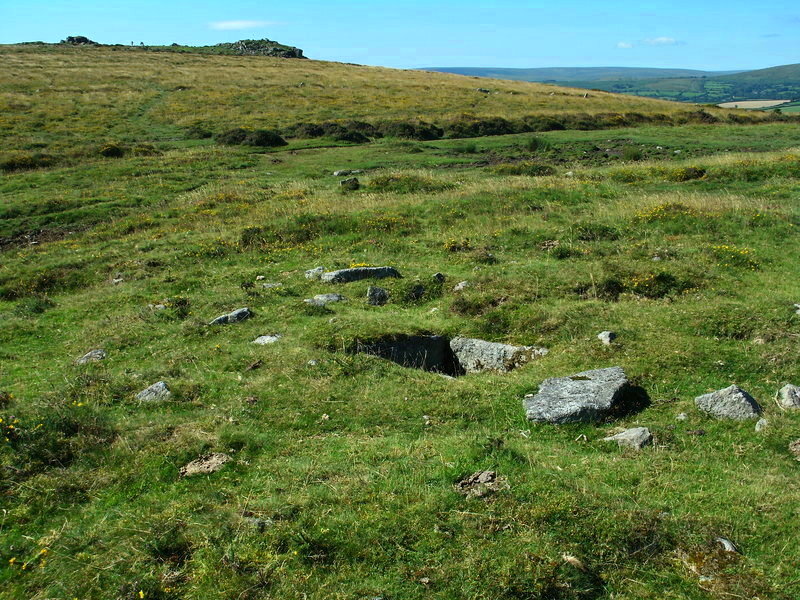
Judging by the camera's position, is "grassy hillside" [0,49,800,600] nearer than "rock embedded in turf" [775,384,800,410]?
Yes

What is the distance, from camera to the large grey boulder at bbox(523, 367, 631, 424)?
8.36 metres

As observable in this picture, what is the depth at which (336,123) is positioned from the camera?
4456 cm

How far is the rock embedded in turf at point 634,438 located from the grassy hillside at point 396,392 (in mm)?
249

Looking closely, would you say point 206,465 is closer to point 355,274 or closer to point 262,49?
point 355,274

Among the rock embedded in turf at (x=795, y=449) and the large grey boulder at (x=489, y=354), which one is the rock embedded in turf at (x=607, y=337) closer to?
the large grey boulder at (x=489, y=354)

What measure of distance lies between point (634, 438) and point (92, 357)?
9701 mm

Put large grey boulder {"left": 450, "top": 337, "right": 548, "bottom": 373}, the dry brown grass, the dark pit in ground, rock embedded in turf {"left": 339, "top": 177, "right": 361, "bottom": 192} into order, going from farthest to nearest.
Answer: the dry brown grass
rock embedded in turf {"left": 339, "top": 177, "right": 361, "bottom": 192}
the dark pit in ground
large grey boulder {"left": 450, "top": 337, "right": 548, "bottom": 373}

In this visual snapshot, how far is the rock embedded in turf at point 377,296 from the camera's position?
44.0 feet

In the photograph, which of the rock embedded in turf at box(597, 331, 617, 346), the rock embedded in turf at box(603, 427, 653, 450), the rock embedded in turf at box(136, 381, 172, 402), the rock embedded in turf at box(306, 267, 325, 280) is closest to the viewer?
the rock embedded in turf at box(603, 427, 653, 450)

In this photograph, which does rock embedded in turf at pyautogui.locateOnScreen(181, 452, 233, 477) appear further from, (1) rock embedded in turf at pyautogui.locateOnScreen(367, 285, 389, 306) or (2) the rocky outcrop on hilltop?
(2) the rocky outcrop on hilltop

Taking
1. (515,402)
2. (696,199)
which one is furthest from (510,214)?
(515,402)

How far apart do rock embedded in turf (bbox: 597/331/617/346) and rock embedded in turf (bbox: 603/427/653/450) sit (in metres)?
2.86

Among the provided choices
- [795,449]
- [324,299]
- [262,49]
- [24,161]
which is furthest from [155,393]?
[262,49]

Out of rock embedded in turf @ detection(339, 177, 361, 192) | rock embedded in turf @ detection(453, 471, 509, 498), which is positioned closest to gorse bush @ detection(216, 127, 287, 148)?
rock embedded in turf @ detection(339, 177, 361, 192)
